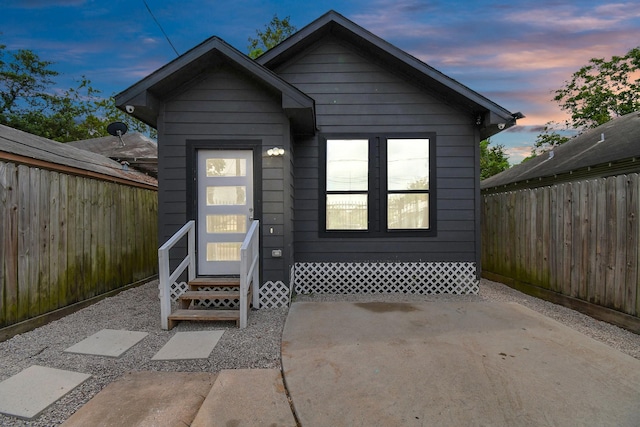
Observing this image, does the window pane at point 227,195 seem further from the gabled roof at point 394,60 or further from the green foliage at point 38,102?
the green foliage at point 38,102

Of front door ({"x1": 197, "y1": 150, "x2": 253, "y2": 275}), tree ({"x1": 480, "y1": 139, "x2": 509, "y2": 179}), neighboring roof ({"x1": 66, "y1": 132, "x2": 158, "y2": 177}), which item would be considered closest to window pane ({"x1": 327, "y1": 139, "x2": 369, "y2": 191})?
front door ({"x1": 197, "y1": 150, "x2": 253, "y2": 275})

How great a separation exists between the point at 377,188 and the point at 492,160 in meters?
23.3

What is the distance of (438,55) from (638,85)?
1489 cm

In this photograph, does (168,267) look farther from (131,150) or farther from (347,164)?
(131,150)

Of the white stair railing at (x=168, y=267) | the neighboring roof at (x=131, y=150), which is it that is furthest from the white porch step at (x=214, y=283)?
the neighboring roof at (x=131, y=150)

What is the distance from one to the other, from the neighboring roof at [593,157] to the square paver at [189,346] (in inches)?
245

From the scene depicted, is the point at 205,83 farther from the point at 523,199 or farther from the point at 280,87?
the point at 523,199

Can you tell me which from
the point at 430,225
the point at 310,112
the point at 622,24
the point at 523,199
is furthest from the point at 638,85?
the point at 310,112

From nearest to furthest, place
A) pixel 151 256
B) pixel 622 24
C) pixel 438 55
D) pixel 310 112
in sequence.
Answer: pixel 310 112
pixel 151 256
pixel 622 24
pixel 438 55

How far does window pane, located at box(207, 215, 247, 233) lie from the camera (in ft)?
15.3

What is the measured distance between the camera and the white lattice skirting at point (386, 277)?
215 inches

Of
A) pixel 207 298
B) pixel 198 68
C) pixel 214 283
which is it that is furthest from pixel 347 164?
pixel 207 298

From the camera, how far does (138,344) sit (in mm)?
3266

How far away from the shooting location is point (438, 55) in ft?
32.7
